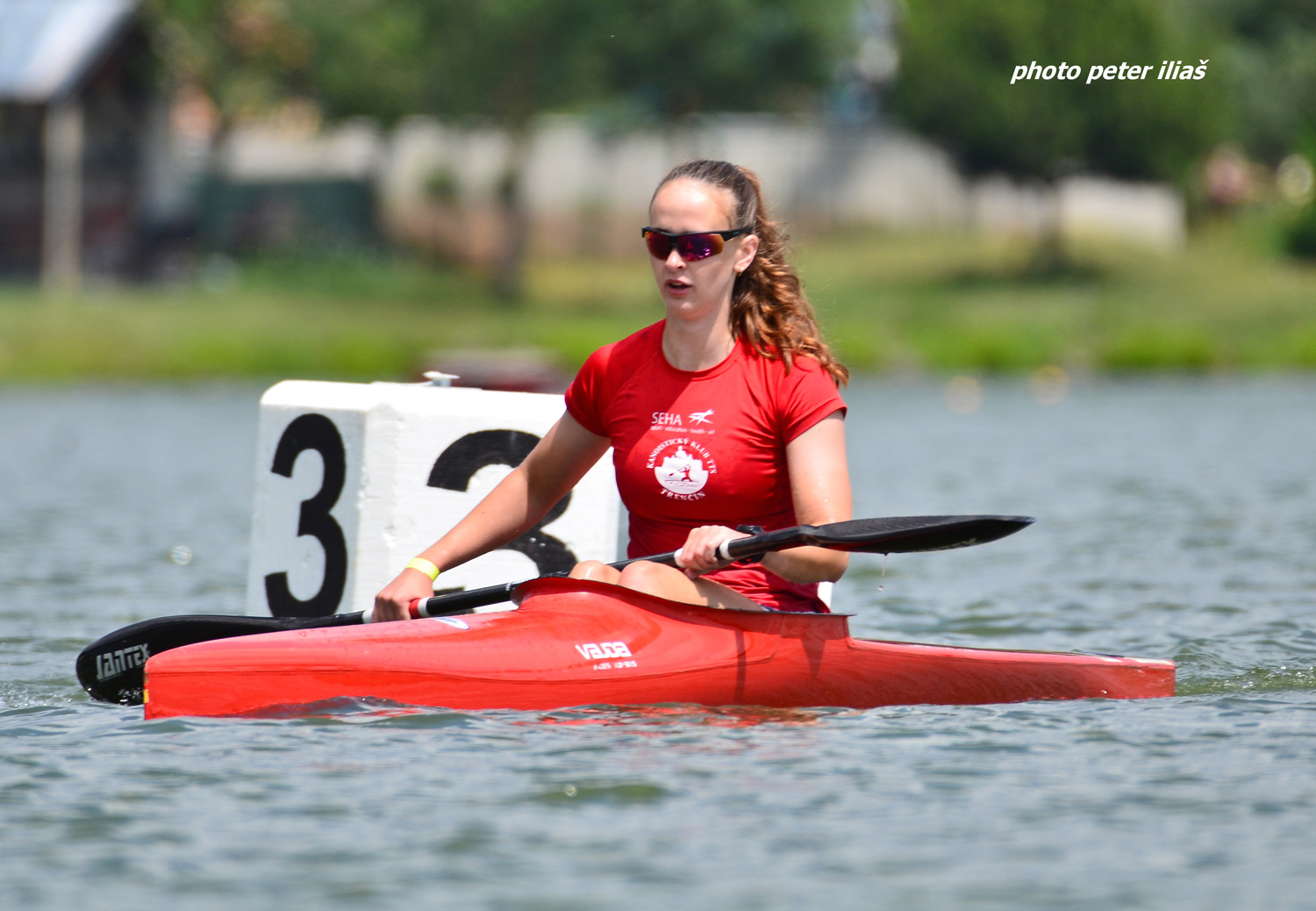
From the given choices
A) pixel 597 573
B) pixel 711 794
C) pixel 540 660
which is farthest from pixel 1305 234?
pixel 711 794

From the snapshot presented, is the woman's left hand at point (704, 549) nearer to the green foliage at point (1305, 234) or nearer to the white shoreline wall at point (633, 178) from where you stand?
the green foliage at point (1305, 234)

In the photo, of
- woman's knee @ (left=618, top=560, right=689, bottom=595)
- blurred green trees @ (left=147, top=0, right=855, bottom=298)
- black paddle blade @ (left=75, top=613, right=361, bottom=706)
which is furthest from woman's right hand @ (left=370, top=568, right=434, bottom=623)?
Result: blurred green trees @ (left=147, top=0, right=855, bottom=298)

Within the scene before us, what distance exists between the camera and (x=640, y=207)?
42219mm

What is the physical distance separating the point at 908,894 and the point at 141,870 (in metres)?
1.65

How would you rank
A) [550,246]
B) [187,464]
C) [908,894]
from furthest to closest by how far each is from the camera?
1. [550,246]
2. [187,464]
3. [908,894]

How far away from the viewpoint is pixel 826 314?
2312 cm

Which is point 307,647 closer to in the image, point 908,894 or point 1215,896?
point 908,894

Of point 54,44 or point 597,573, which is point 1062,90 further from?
point 597,573

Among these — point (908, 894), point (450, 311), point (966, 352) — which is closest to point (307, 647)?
point (908, 894)

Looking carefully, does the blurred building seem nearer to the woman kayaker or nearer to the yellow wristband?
the yellow wristband

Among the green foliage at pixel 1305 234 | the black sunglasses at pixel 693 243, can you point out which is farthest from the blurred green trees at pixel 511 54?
the black sunglasses at pixel 693 243

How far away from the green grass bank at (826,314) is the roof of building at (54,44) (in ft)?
12.6

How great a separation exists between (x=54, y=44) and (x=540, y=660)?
3208 centimetres

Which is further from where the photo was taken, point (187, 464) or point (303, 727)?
point (187, 464)
